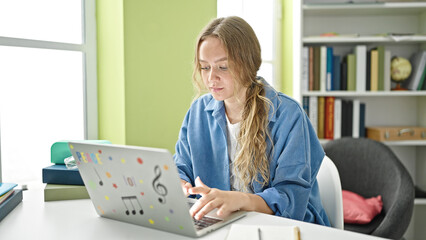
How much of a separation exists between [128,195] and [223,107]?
2.09ft

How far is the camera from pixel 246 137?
4.35 feet

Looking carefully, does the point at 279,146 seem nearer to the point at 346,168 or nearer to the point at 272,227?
the point at 272,227

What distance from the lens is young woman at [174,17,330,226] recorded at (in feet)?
4.04

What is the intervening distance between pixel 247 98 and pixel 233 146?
0.56 feet

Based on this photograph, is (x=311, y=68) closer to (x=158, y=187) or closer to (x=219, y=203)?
(x=219, y=203)

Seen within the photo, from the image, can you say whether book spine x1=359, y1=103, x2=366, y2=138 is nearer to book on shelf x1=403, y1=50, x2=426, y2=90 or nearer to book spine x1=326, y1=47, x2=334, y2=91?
book spine x1=326, y1=47, x2=334, y2=91

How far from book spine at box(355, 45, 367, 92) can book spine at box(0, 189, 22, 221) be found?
2275mm

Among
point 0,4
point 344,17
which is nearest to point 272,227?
point 0,4

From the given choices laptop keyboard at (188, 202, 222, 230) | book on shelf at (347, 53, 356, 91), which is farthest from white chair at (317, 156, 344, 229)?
book on shelf at (347, 53, 356, 91)

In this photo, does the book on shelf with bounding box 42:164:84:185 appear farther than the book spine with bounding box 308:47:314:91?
No

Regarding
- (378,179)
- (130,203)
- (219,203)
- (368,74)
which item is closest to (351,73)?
(368,74)

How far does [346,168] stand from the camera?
2443mm

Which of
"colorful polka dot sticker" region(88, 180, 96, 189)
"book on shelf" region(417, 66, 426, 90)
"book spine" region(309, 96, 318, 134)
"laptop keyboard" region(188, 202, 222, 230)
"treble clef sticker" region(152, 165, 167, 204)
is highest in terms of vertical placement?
"book on shelf" region(417, 66, 426, 90)

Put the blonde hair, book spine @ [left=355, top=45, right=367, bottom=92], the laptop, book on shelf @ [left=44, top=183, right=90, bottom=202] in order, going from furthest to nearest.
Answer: book spine @ [left=355, top=45, right=367, bottom=92] < the blonde hair < book on shelf @ [left=44, top=183, right=90, bottom=202] < the laptop
